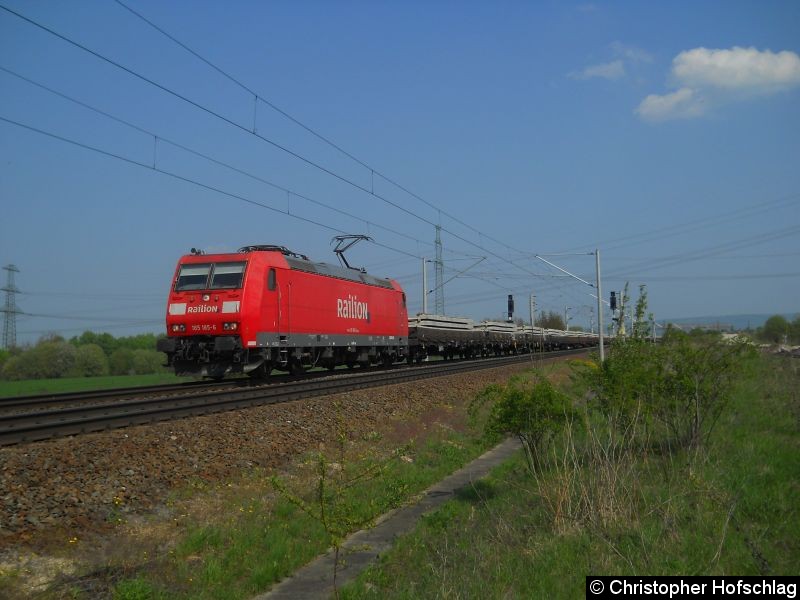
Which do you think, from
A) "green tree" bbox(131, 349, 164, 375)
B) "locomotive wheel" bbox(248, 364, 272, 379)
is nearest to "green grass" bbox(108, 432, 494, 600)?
"locomotive wheel" bbox(248, 364, 272, 379)

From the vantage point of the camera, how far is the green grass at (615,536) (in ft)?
17.0

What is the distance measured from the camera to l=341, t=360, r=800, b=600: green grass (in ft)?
17.0

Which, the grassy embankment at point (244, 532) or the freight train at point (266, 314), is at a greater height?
the freight train at point (266, 314)

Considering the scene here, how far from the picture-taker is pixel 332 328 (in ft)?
76.2

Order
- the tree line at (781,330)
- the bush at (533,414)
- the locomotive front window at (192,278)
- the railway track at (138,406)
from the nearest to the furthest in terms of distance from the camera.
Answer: the bush at (533,414) < the railway track at (138,406) < the locomotive front window at (192,278) < the tree line at (781,330)

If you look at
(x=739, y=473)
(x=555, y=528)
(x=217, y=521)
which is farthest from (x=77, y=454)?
(x=739, y=473)

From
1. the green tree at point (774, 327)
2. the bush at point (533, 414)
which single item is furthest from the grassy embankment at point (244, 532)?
the green tree at point (774, 327)

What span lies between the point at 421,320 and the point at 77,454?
2743 centimetres

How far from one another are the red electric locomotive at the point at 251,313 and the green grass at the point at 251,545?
348 inches

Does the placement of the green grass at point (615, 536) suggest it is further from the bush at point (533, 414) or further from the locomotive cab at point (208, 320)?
the locomotive cab at point (208, 320)

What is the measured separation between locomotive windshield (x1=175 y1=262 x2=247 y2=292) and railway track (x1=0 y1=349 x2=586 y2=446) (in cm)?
272

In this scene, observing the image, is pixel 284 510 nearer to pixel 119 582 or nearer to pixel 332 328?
pixel 119 582

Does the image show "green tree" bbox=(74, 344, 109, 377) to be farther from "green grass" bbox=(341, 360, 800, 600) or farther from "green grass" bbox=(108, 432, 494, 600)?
"green grass" bbox=(341, 360, 800, 600)

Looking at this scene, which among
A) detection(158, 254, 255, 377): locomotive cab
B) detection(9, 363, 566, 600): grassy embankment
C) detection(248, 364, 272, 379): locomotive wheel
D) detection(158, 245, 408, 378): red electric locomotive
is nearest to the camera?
detection(9, 363, 566, 600): grassy embankment
